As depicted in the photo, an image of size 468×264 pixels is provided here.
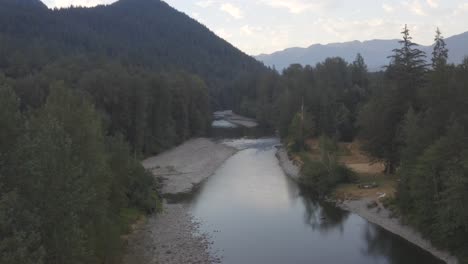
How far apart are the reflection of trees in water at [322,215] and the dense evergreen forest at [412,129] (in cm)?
395

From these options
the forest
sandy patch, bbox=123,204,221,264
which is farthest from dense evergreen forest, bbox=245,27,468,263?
sandy patch, bbox=123,204,221,264

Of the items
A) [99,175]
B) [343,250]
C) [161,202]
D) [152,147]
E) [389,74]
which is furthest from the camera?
[152,147]

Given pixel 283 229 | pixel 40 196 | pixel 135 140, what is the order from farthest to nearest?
pixel 135 140, pixel 283 229, pixel 40 196

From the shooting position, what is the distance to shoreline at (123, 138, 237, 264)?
33.2 metres

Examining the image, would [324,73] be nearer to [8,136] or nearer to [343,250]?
[343,250]

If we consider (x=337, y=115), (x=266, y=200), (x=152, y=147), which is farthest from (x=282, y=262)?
(x=337, y=115)

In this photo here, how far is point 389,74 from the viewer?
6384 cm

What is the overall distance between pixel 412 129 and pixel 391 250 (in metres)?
10.8

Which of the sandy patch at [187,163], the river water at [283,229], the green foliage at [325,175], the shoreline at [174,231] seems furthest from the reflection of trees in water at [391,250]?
the sandy patch at [187,163]

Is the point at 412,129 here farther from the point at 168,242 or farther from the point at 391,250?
the point at 168,242

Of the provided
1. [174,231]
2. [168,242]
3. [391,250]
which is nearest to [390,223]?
[391,250]

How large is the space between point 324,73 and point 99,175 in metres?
98.3

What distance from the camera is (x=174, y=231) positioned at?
1539 inches

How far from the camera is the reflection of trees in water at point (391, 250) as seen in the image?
1296 inches
